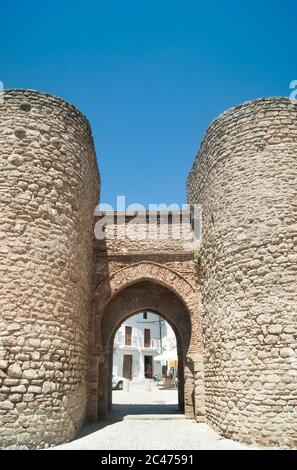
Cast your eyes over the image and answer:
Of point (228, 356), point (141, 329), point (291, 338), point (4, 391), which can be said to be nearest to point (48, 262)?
point (4, 391)

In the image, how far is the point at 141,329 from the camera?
104ft

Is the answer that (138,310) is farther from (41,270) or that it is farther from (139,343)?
(139,343)

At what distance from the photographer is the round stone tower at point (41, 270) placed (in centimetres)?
585

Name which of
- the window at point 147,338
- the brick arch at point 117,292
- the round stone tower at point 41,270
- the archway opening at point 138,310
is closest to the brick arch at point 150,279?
the brick arch at point 117,292

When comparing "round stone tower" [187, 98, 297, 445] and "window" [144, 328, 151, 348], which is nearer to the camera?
"round stone tower" [187, 98, 297, 445]

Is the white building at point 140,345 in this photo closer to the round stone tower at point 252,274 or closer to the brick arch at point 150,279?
→ the brick arch at point 150,279

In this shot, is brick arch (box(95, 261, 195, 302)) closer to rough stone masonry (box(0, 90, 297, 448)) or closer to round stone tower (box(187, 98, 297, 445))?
rough stone masonry (box(0, 90, 297, 448))

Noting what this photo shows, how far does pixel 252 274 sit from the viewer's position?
22.7ft

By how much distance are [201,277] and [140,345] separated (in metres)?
23.6

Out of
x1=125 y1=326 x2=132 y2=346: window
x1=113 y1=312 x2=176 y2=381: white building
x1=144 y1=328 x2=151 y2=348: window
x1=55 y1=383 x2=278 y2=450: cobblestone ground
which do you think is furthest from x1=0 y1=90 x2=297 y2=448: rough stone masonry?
x1=144 y1=328 x2=151 y2=348: window

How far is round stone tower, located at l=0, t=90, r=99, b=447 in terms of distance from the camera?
5.85 metres

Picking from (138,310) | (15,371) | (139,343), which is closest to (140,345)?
(139,343)

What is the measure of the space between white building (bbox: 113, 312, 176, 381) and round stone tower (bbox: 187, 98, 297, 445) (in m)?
21.8
